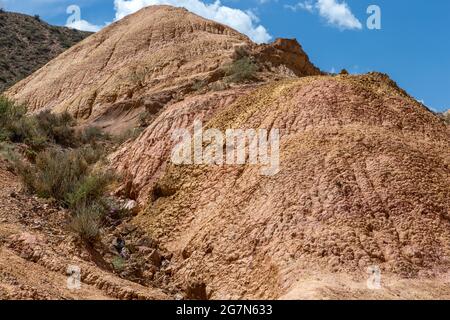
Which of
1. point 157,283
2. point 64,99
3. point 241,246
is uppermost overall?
point 64,99

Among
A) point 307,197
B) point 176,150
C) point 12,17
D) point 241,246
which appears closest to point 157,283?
point 241,246

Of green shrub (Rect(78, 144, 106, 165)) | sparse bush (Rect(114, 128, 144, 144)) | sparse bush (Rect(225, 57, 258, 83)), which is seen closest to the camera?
green shrub (Rect(78, 144, 106, 165))

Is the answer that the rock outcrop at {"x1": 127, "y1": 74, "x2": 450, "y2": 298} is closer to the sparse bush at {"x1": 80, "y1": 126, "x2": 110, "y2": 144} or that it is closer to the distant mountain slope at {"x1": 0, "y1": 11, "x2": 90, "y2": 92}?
the sparse bush at {"x1": 80, "y1": 126, "x2": 110, "y2": 144}

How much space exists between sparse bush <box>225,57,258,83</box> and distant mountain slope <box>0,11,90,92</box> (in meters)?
17.3

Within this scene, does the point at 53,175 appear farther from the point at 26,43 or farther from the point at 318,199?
the point at 26,43

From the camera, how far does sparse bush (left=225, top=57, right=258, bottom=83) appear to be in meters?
18.4

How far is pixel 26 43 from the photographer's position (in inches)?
1715

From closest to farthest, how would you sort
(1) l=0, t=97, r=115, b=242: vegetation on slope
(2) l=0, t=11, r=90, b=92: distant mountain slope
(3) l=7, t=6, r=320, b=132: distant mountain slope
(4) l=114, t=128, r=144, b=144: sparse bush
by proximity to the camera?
(1) l=0, t=97, r=115, b=242: vegetation on slope
(4) l=114, t=128, r=144, b=144: sparse bush
(3) l=7, t=6, r=320, b=132: distant mountain slope
(2) l=0, t=11, r=90, b=92: distant mountain slope

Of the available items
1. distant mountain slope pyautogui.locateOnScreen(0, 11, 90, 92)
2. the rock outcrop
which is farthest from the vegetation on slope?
distant mountain slope pyautogui.locateOnScreen(0, 11, 90, 92)

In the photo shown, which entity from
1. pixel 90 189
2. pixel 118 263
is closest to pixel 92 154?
pixel 90 189

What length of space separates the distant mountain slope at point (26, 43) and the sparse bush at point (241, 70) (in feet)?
56.6
